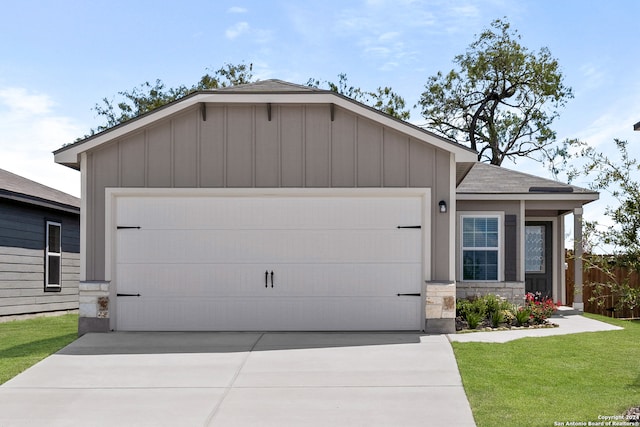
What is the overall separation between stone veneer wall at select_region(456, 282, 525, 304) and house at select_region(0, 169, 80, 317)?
945 cm

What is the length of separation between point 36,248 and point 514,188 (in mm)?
10809

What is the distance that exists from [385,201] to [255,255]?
2241 mm

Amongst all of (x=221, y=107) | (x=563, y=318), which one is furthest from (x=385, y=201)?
(x=563, y=318)

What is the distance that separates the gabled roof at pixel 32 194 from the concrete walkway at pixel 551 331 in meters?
9.68

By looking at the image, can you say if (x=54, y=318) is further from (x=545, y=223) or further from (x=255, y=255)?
(x=545, y=223)

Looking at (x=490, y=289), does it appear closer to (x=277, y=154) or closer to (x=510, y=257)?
(x=510, y=257)

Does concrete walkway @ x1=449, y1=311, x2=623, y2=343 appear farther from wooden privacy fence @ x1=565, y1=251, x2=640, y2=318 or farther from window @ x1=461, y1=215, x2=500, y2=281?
wooden privacy fence @ x1=565, y1=251, x2=640, y2=318

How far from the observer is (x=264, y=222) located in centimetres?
1184

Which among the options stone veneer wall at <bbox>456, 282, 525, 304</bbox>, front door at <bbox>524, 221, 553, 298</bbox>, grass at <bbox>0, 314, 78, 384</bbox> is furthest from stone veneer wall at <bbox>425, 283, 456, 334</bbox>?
front door at <bbox>524, 221, 553, 298</bbox>

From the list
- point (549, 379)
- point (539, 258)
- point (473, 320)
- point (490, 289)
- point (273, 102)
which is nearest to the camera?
point (549, 379)

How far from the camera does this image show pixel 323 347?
10547 millimetres

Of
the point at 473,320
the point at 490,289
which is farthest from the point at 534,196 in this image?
the point at 473,320

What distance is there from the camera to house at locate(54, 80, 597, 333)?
11703 millimetres

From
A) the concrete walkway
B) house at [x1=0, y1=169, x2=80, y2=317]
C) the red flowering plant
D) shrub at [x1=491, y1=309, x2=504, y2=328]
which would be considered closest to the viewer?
the concrete walkway
